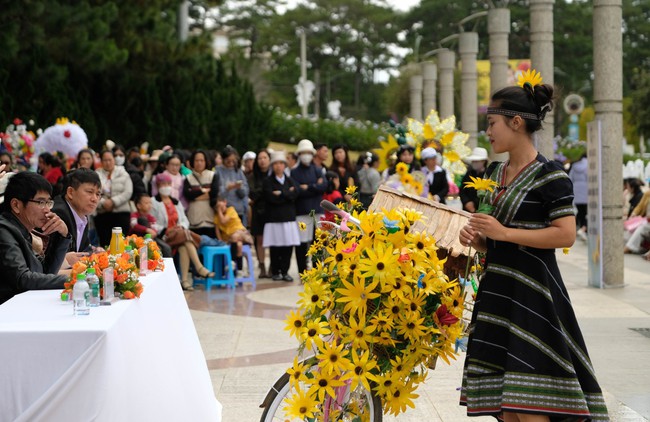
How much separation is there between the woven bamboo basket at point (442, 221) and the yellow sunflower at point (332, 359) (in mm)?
1318

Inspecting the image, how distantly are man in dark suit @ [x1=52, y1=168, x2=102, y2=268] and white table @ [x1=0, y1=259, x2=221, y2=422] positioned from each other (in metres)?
1.84

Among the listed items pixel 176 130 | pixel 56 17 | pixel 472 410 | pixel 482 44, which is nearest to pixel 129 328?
pixel 472 410

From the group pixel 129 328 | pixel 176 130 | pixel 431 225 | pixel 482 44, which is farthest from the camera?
pixel 482 44

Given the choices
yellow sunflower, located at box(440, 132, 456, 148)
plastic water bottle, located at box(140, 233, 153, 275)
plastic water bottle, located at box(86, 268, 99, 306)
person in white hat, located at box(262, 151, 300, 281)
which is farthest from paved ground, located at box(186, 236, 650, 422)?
yellow sunflower, located at box(440, 132, 456, 148)

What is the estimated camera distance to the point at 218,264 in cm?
1487

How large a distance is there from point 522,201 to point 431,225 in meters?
1.65

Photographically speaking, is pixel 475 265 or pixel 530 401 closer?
pixel 530 401

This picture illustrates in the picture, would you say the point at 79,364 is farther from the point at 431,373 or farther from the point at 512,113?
the point at 431,373

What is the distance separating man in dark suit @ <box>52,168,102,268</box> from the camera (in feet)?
24.1

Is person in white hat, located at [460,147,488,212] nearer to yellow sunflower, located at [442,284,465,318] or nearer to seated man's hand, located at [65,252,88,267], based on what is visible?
seated man's hand, located at [65,252,88,267]

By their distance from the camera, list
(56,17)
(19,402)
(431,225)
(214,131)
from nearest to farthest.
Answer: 1. (19,402)
2. (431,225)
3. (56,17)
4. (214,131)

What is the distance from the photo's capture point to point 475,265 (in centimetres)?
Answer: 567

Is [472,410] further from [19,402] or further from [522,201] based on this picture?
[19,402]

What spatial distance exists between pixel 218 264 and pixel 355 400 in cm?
955
